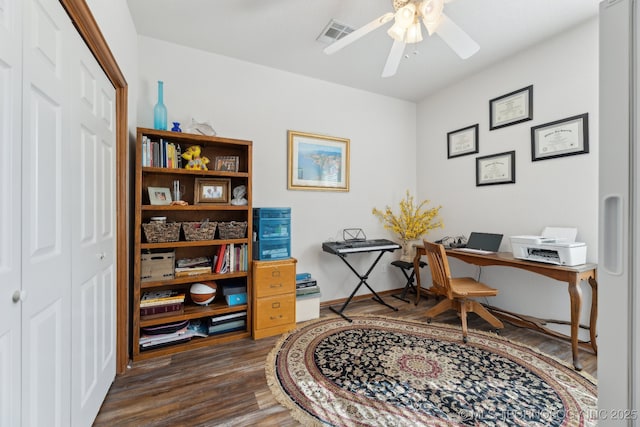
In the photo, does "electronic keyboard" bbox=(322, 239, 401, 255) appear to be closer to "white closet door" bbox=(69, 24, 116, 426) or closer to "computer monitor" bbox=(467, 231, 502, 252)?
"computer monitor" bbox=(467, 231, 502, 252)

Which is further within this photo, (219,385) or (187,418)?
(219,385)

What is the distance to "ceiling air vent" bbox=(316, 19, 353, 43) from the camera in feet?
7.24

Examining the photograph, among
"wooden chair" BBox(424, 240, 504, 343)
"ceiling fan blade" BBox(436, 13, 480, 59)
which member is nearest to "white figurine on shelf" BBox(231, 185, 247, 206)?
"wooden chair" BBox(424, 240, 504, 343)

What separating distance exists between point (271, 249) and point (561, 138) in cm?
293

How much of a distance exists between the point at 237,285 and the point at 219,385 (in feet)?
3.03

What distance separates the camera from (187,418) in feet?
4.77

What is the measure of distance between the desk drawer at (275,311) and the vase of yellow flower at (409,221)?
5.70ft

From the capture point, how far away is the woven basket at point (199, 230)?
86.8 inches

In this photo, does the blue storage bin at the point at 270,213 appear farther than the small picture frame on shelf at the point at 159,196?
Yes

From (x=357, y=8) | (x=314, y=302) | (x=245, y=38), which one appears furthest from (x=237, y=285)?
(x=357, y=8)

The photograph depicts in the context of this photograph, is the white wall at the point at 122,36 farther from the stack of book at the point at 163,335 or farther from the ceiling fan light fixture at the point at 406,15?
the ceiling fan light fixture at the point at 406,15

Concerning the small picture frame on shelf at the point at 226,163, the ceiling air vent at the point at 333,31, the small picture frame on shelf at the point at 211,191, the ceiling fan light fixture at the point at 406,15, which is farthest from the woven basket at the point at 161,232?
the ceiling fan light fixture at the point at 406,15

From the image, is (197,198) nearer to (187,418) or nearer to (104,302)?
(104,302)

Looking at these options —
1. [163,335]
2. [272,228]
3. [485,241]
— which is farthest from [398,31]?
[163,335]
